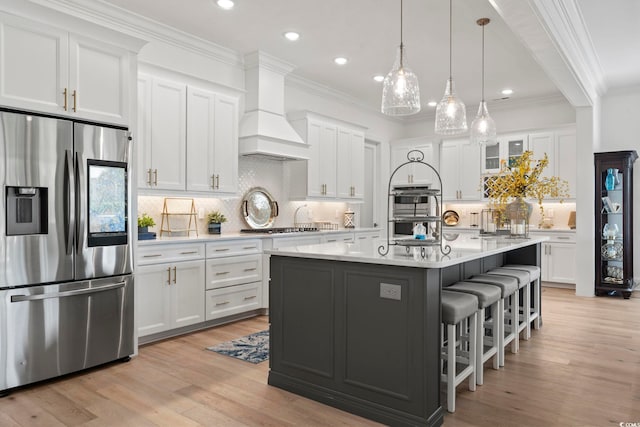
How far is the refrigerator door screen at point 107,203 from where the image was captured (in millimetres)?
3254

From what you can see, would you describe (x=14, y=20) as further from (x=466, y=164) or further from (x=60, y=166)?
(x=466, y=164)

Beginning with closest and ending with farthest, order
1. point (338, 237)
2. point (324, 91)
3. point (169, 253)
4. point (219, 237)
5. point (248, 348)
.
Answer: point (248, 348) → point (169, 253) → point (219, 237) → point (338, 237) → point (324, 91)

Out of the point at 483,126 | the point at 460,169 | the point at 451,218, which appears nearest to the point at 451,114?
the point at 483,126

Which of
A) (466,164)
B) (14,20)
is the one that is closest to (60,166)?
(14,20)

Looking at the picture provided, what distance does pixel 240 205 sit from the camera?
212 inches

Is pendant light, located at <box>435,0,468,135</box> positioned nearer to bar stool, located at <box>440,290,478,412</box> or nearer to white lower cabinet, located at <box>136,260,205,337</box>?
bar stool, located at <box>440,290,478,412</box>

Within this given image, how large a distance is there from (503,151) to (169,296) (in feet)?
18.5

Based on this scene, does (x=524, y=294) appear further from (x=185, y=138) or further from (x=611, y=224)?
(x=185, y=138)

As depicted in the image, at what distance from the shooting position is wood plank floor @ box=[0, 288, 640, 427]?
2.53m

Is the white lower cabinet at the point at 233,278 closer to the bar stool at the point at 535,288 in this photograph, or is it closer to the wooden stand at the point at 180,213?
the wooden stand at the point at 180,213

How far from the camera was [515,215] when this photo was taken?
14.9 feet

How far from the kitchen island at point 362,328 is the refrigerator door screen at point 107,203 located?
1300 mm

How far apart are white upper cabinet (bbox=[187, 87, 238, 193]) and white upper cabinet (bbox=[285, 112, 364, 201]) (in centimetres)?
118

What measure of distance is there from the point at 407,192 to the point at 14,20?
9.07 feet
